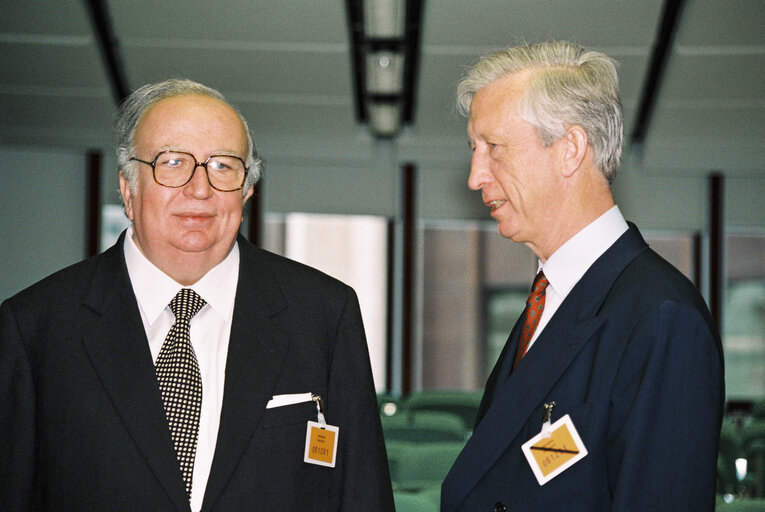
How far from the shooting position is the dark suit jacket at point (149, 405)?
196 centimetres

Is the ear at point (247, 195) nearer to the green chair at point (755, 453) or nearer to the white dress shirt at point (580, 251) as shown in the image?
the white dress shirt at point (580, 251)

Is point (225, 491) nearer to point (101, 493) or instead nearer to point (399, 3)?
point (101, 493)

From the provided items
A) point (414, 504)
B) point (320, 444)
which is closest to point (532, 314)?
point (320, 444)

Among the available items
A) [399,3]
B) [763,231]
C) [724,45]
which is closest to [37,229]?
[399,3]

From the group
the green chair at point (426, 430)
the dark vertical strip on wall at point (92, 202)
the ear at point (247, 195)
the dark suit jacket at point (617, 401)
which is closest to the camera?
the dark suit jacket at point (617, 401)

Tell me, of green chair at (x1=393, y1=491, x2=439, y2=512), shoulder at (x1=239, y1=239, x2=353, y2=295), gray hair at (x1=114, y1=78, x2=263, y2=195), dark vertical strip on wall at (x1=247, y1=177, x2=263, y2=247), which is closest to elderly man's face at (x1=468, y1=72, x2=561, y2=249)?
shoulder at (x1=239, y1=239, x2=353, y2=295)

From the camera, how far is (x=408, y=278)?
1044cm

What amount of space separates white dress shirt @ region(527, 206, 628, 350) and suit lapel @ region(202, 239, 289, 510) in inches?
23.3

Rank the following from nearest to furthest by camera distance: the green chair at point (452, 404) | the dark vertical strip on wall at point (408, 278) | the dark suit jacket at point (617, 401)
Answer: the dark suit jacket at point (617, 401)
the green chair at point (452, 404)
the dark vertical strip on wall at point (408, 278)

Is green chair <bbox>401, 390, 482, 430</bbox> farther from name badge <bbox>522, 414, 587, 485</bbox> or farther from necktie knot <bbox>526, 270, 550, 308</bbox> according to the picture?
name badge <bbox>522, 414, 587, 485</bbox>

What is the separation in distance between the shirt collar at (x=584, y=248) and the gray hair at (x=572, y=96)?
104mm

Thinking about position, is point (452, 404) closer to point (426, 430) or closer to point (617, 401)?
point (426, 430)

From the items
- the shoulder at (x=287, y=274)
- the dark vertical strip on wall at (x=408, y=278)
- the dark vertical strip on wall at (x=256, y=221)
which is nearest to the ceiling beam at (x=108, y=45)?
the dark vertical strip on wall at (x=256, y=221)

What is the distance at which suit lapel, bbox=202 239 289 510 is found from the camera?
198 cm
